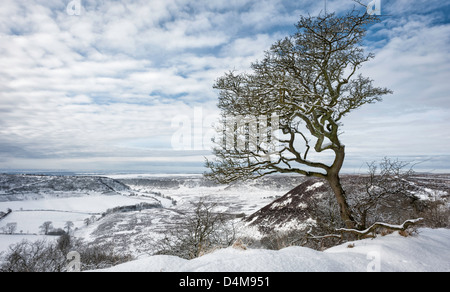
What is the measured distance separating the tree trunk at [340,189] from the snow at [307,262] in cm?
274

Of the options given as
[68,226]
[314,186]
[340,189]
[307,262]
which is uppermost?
[340,189]

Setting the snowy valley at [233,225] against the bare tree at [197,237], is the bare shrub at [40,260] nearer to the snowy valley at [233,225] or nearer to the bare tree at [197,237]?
the snowy valley at [233,225]

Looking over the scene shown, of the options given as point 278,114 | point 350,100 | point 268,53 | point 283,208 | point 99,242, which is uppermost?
point 268,53

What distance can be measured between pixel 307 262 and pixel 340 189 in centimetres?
430

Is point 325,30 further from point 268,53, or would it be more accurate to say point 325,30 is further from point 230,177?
point 230,177

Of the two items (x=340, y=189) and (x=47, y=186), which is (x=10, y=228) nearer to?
(x=47, y=186)

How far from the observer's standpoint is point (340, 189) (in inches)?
242

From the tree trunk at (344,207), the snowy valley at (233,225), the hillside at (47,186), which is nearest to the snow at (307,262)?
the snowy valley at (233,225)

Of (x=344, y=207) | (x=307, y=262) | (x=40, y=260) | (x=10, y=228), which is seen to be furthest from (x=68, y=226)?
(x=307, y=262)

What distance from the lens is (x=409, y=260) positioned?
2809 mm

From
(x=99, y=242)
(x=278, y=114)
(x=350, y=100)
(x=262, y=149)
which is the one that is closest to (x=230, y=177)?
(x=262, y=149)

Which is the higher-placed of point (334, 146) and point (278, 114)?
point (278, 114)
